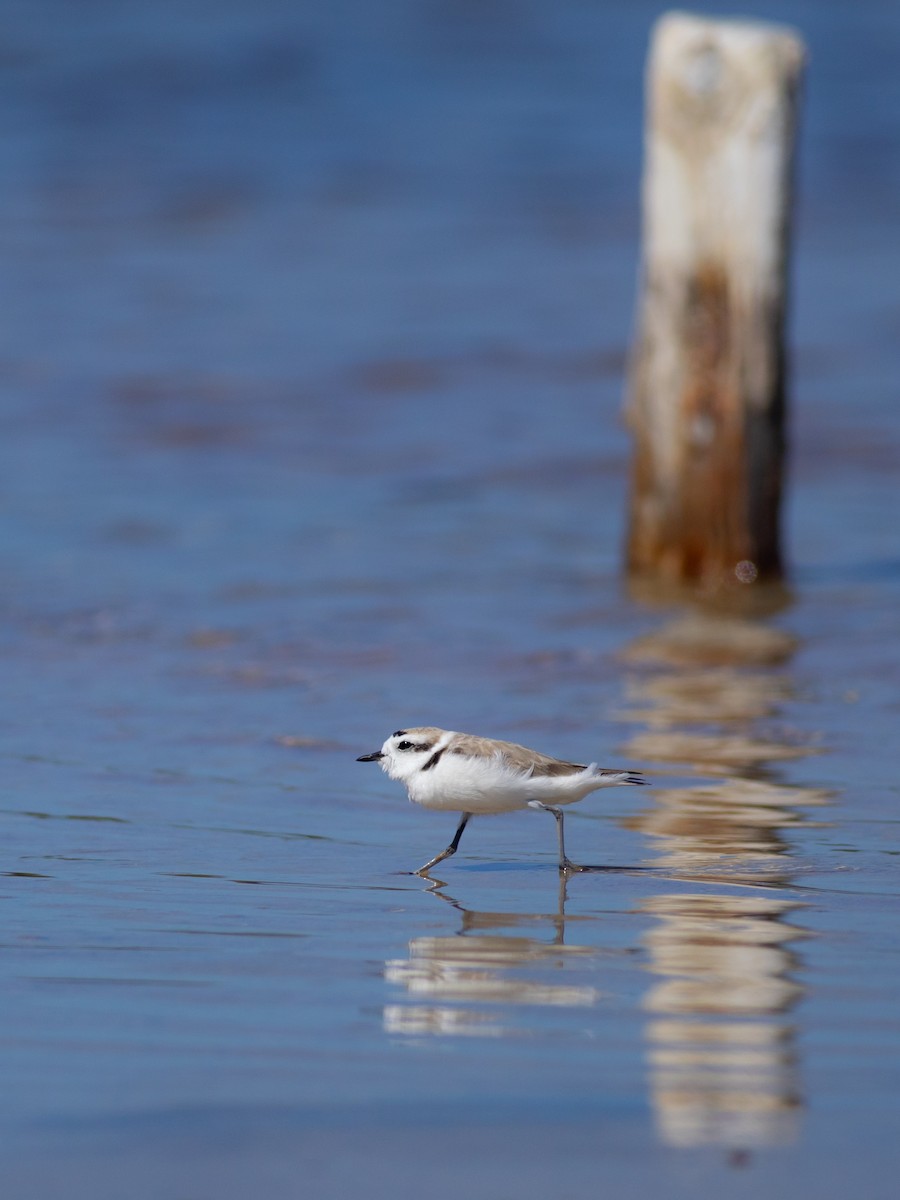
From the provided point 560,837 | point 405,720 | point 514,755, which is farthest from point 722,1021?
point 405,720

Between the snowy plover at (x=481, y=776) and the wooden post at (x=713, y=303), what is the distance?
15.6 ft

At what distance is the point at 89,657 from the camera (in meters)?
8.26

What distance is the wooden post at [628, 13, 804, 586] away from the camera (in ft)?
30.1

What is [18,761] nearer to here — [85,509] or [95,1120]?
[95,1120]

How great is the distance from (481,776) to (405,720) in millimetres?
2244

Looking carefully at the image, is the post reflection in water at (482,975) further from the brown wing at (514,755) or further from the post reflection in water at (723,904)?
the brown wing at (514,755)

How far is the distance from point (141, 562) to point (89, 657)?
2121 millimetres

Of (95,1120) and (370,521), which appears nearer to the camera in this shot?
(95,1120)

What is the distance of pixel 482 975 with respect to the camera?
3.98 meters

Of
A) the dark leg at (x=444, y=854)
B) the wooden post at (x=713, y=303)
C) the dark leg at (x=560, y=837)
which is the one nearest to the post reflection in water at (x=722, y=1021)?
the dark leg at (x=560, y=837)

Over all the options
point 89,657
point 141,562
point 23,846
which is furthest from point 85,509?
point 23,846

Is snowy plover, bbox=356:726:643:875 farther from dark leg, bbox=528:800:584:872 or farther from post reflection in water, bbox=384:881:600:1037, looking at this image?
post reflection in water, bbox=384:881:600:1037

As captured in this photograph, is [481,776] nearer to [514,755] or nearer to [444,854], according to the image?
[514,755]

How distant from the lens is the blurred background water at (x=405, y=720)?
3.17 m
